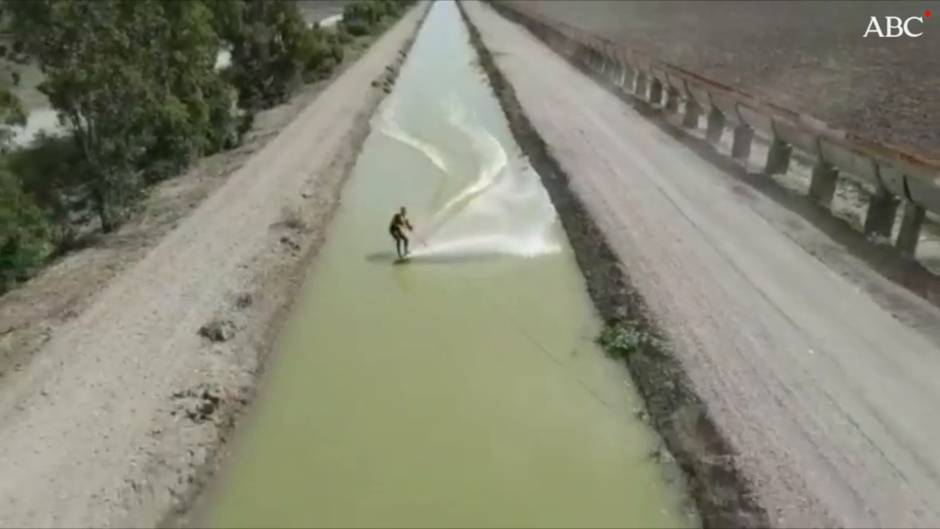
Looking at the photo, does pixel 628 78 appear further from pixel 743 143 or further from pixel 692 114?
pixel 743 143

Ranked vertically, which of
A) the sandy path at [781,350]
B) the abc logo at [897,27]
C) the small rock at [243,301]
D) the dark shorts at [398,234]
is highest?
the abc logo at [897,27]

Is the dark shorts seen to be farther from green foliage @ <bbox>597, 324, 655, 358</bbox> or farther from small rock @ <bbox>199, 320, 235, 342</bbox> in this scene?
green foliage @ <bbox>597, 324, 655, 358</bbox>

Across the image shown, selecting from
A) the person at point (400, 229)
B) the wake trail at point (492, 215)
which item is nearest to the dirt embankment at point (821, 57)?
the wake trail at point (492, 215)

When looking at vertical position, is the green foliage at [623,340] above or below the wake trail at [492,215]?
above

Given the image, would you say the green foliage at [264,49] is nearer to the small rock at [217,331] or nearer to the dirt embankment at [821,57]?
the dirt embankment at [821,57]

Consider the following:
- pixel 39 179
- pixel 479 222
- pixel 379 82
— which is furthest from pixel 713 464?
pixel 379 82

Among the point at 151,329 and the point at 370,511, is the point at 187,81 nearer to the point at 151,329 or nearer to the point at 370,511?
the point at 151,329

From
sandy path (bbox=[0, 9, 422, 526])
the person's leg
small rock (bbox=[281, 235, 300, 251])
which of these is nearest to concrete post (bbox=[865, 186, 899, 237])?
the person's leg
